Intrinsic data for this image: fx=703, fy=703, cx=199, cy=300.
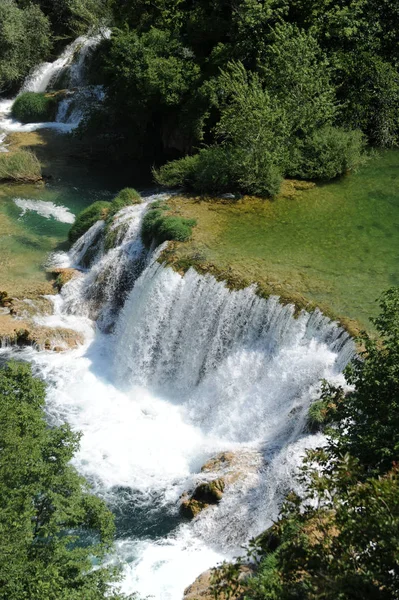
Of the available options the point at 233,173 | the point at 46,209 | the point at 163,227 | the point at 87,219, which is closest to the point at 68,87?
the point at 46,209

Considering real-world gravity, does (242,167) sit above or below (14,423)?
above

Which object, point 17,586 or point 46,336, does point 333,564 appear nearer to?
point 17,586

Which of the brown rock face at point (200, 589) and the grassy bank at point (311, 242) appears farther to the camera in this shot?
the grassy bank at point (311, 242)

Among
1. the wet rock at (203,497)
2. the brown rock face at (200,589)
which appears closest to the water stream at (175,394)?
the wet rock at (203,497)

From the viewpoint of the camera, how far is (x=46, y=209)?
101 ft

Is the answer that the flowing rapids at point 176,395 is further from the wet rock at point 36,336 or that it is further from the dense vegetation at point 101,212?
the dense vegetation at point 101,212

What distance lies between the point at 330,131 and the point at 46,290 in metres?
12.8

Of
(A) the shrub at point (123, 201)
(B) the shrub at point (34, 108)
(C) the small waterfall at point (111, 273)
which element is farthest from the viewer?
(B) the shrub at point (34, 108)

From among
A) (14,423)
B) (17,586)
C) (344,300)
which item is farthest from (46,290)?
(17,586)

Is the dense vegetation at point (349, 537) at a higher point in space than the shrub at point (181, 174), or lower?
lower

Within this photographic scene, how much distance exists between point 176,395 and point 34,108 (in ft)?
80.6

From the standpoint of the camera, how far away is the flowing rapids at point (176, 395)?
16.5 meters

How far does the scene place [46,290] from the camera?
2522cm

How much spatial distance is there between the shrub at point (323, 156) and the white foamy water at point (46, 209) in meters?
9.88
